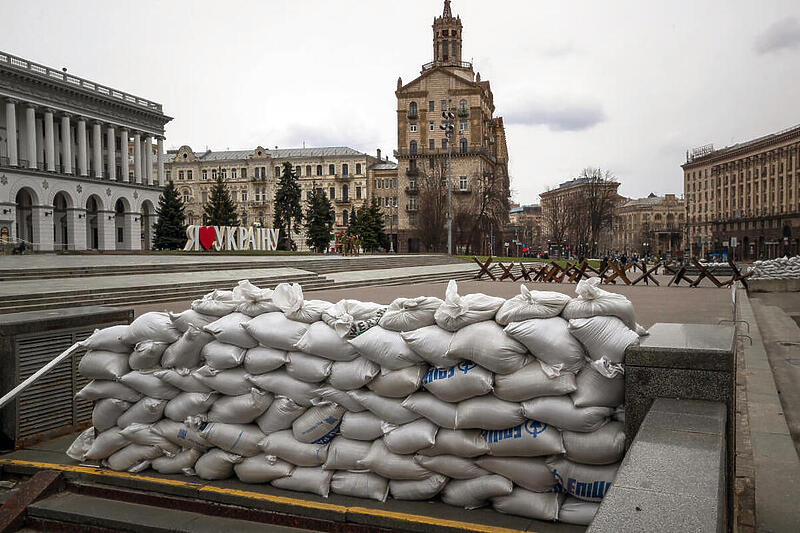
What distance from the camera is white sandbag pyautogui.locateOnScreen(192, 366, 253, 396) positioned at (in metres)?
3.86

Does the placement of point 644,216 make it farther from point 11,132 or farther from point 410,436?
point 410,436

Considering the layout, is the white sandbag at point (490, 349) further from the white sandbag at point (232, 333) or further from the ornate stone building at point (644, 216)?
the ornate stone building at point (644, 216)

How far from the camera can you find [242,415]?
3824 millimetres

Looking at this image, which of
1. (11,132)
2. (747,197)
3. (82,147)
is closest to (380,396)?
(11,132)

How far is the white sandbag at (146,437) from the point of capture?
4031 millimetres

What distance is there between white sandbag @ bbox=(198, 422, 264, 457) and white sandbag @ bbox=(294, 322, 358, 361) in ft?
2.08

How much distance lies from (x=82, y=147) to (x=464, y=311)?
61975 mm

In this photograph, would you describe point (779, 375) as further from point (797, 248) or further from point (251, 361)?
point (797, 248)

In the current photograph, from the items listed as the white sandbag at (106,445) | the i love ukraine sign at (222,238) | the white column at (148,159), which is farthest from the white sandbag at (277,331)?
the white column at (148,159)

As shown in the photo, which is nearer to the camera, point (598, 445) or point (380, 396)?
point (598, 445)

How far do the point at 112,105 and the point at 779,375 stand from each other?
209 feet

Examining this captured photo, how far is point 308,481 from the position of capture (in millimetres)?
3627

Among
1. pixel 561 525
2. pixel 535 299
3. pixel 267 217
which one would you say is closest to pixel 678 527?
pixel 561 525

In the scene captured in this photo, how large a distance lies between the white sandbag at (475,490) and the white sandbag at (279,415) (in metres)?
1.03
